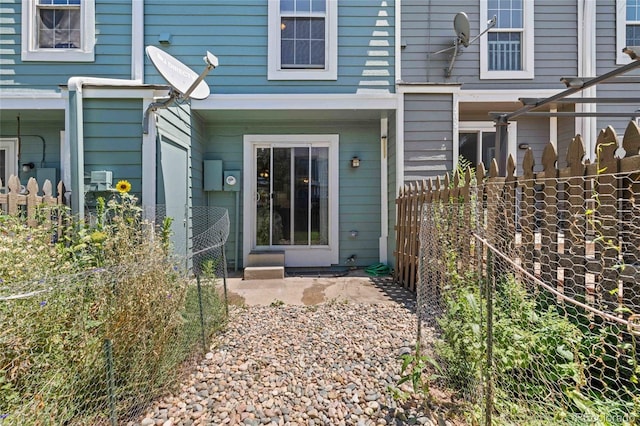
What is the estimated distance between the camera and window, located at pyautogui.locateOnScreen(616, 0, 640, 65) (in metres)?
6.04

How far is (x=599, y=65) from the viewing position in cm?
610

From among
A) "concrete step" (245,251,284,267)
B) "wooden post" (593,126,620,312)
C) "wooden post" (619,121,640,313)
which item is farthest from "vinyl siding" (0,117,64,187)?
"wooden post" (619,121,640,313)

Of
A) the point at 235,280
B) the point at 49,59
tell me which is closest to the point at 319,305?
the point at 235,280

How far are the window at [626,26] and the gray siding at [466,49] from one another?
→ 80 centimetres

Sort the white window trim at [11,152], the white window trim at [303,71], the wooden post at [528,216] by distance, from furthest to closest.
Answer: the white window trim at [11,152]
the white window trim at [303,71]
the wooden post at [528,216]

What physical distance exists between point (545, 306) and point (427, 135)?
3347 millimetres

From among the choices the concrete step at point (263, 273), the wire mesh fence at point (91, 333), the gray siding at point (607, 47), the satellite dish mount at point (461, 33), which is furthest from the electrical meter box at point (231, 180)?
the gray siding at point (607, 47)

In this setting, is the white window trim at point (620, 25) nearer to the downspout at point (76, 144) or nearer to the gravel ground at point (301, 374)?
the gravel ground at point (301, 374)

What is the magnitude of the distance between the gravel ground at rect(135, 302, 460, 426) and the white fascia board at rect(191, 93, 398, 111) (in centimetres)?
321

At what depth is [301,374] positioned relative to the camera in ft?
8.18

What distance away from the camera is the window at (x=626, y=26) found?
238 inches

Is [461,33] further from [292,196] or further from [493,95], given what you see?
[292,196]

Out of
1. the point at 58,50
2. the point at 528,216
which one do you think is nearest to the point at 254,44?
the point at 58,50

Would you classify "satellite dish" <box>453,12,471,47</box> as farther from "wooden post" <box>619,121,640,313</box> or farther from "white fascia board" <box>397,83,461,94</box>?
"wooden post" <box>619,121,640,313</box>
